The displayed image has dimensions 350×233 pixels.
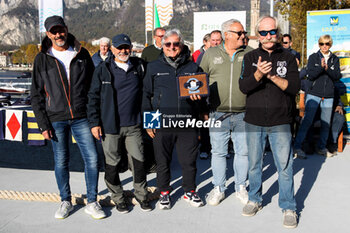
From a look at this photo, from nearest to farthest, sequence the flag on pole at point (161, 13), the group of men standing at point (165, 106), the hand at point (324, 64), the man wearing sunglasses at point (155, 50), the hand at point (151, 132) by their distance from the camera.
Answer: the group of men standing at point (165, 106), the hand at point (151, 132), the hand at point (324, 64), the man wearing sunglasses at point (155, 50), the flag on pole at point (161, 13)

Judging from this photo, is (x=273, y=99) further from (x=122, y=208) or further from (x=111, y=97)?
(x=122, y=208)

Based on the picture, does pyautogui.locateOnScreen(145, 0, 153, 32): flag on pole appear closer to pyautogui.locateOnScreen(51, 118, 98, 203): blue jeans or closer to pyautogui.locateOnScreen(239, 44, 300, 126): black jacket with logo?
pyautogui.locateOnScreen(51, 118, 98, 203): blue jeans

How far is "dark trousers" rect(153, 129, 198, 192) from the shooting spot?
12.1 ft

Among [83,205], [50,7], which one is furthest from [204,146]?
[50,7]

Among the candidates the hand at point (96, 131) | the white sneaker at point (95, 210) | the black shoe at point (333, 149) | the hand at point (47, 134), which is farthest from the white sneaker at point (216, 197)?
the black shoe at point (333, 149)

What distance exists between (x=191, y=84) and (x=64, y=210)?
1927mm

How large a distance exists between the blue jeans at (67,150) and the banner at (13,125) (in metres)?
1.63

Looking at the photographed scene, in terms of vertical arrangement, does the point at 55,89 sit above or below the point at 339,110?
above

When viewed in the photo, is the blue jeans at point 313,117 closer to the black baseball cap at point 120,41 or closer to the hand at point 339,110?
the hand at point 339,110

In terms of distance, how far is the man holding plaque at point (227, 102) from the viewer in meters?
3.66

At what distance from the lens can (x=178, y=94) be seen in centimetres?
348

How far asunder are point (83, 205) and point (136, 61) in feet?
5.87

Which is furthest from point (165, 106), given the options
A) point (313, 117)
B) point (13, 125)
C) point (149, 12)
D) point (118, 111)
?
point (149, 12)

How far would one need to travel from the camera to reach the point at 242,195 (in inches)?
153
